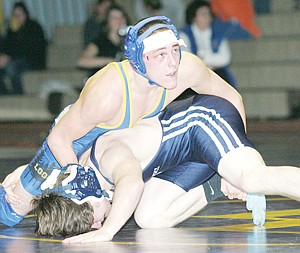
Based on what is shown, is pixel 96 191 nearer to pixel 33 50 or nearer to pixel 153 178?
pixel 153 178

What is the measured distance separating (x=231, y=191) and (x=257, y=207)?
0.56 feet

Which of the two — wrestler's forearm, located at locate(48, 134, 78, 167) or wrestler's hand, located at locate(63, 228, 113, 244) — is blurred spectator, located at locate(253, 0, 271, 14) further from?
wrestler's hand, located at locate(63, 228, 113, 244)

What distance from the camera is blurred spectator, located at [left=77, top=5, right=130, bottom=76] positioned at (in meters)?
11.1

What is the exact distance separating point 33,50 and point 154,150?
9.14m

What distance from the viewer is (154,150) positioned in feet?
18.8

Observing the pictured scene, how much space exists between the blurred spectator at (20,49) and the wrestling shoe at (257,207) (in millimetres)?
8716

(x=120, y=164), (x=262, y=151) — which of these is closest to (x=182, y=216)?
(x=120, y=164)

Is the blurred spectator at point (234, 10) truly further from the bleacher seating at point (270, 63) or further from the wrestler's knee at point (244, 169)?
the wrestler's knee at point (244, 169)

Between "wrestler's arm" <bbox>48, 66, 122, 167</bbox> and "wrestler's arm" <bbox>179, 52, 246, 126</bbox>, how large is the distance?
40 centimetres

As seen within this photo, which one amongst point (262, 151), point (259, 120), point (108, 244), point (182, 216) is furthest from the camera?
point (259, 120)

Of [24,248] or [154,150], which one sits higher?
[154,150]

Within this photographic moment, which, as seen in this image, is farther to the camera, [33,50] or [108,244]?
[33,50]

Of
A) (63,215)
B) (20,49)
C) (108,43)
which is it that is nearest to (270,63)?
(20,49)

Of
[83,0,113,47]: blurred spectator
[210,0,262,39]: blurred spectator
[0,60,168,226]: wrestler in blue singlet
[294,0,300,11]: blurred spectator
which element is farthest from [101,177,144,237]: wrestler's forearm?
[294,0,300,11]: blurred spectator
